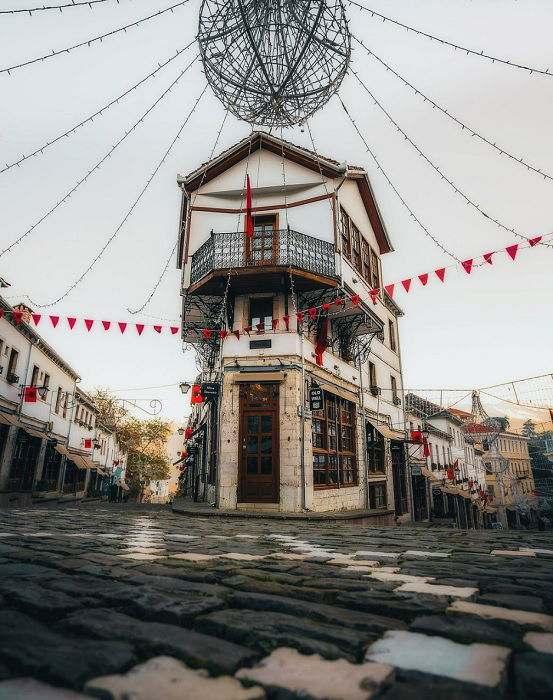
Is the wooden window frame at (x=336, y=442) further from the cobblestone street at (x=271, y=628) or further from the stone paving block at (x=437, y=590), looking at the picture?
the stone paving block at (x=437, y=590)

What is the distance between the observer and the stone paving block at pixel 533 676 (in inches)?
50.2

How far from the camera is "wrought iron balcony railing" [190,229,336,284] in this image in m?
13.9

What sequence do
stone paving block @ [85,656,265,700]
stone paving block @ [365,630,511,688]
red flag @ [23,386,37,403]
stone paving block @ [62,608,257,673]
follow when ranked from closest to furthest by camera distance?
stone paving block @ [85,656,265,700], stone paving block @ [365,630,511,688], stone paving block @ [62,608,257,673], red flag @ [23,386,37,403]

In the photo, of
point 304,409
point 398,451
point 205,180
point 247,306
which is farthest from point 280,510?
point 205,180

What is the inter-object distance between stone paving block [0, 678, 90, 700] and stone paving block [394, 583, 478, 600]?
1.89 meters

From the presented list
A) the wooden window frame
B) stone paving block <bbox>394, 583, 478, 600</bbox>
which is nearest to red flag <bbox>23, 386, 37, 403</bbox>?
the wooden window frame

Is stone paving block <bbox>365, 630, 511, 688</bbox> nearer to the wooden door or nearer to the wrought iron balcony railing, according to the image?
the wooden door

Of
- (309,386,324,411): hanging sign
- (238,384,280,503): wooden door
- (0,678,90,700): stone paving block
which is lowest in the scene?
(0,678,90,700): stone paving block

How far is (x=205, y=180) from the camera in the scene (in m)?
16.5

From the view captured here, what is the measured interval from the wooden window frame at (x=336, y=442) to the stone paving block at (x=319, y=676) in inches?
479

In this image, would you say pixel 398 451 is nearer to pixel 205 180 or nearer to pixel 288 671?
pixel 205 180

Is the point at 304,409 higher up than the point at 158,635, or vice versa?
the point at 304,409

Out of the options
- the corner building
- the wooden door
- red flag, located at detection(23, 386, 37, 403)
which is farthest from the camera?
red flag, located at detection(23, 386, 37, 403)

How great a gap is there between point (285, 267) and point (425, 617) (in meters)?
11.8
